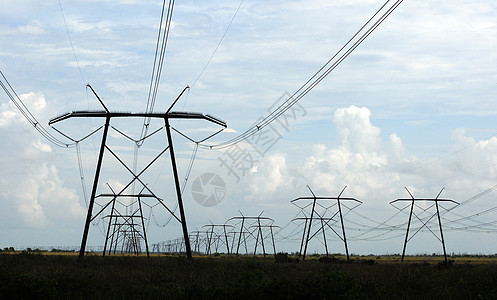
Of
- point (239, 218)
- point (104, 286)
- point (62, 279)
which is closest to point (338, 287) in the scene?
point (104, 286)

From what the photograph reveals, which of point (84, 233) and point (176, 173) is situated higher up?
point (176, 173)

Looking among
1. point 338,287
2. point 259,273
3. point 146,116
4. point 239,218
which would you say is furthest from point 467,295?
point 239,218

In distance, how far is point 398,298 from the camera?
2598 centimetres

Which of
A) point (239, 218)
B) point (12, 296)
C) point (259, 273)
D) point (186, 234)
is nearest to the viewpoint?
point (12, 296)

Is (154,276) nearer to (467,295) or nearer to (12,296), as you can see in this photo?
(12,296)

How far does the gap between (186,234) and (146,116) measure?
29.9ft

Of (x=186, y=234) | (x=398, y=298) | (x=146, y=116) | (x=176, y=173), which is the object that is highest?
(x=146, y=116)

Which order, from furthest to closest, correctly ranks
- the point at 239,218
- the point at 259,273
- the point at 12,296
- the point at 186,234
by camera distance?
1. the point at 239,218
2. the point at 186,234
3. the point at 259,273
4. the point at 12,296

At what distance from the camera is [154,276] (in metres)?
31.7

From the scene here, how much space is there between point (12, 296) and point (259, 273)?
34.1ft

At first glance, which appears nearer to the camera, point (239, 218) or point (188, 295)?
point (188, 295)

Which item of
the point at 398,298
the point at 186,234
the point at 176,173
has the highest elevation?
the point at 176,173

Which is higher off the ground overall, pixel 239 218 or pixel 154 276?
pixel 239 218

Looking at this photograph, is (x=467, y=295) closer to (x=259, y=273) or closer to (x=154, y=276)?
(x=259, y=273)
